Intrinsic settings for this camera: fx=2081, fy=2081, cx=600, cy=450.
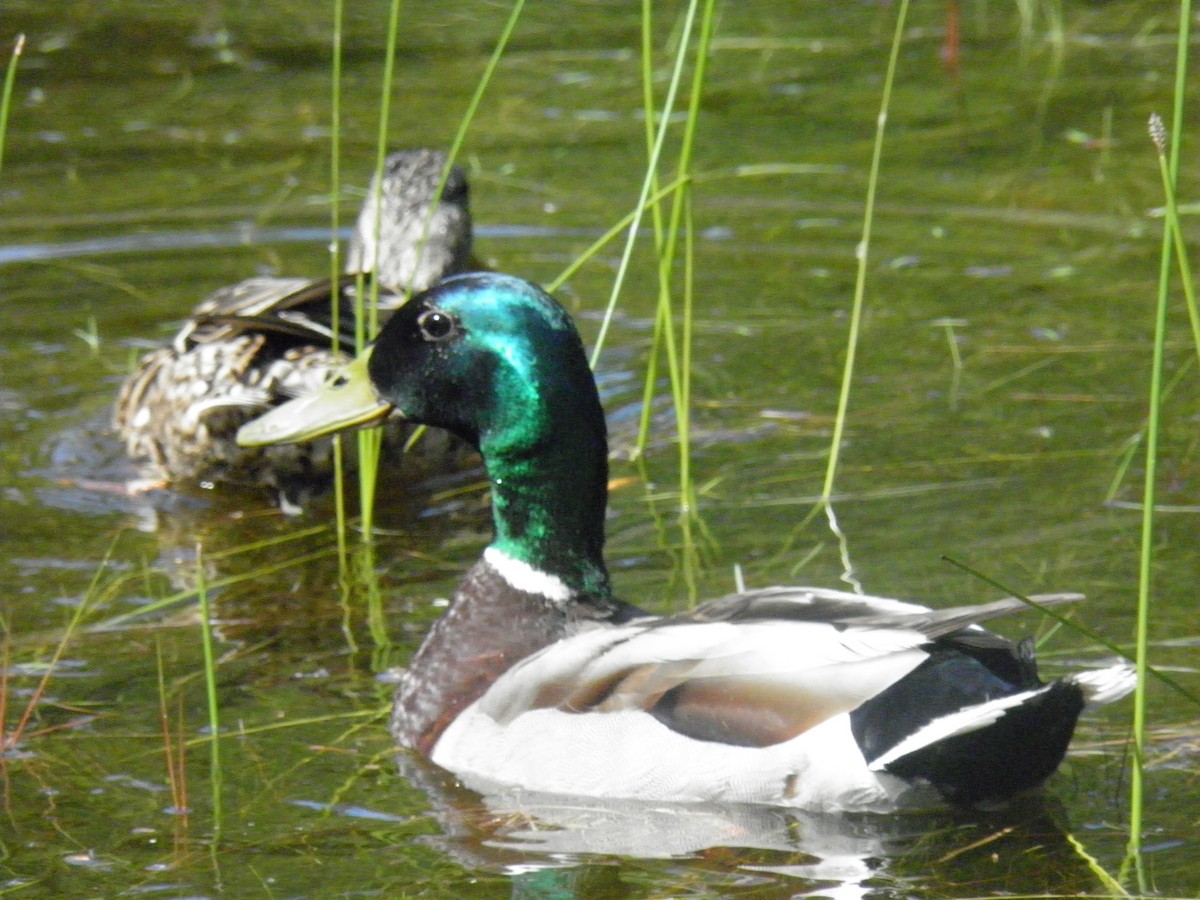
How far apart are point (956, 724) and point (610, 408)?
340 centimetres

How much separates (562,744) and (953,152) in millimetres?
6132

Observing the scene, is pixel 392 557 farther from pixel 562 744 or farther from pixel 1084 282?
pixel 1084 282

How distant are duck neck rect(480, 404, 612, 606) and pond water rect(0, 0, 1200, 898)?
537 mm

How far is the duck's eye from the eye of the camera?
4789 mm

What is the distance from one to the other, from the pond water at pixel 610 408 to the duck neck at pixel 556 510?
537mm

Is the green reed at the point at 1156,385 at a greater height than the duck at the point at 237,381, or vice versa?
the green reed at the point at 1156,385

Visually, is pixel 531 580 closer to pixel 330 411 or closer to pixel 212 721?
pixel 330 411

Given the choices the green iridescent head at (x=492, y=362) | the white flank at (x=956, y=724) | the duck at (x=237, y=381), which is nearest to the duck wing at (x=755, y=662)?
the white flank at (x=956, y=724)

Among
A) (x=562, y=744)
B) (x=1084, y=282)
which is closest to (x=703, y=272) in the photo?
(x=1084, y=282)


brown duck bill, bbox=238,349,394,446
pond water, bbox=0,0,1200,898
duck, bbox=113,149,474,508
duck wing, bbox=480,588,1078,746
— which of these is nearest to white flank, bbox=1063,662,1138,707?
duck wing, bbox=480,588,1078,746

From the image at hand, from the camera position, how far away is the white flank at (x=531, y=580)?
4.86 m

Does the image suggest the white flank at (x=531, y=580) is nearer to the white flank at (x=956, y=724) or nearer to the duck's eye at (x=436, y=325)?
the duck's eye at (x=436, y=325)

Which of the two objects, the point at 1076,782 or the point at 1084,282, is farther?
the point at 1084,282

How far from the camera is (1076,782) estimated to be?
4355 millimetres
